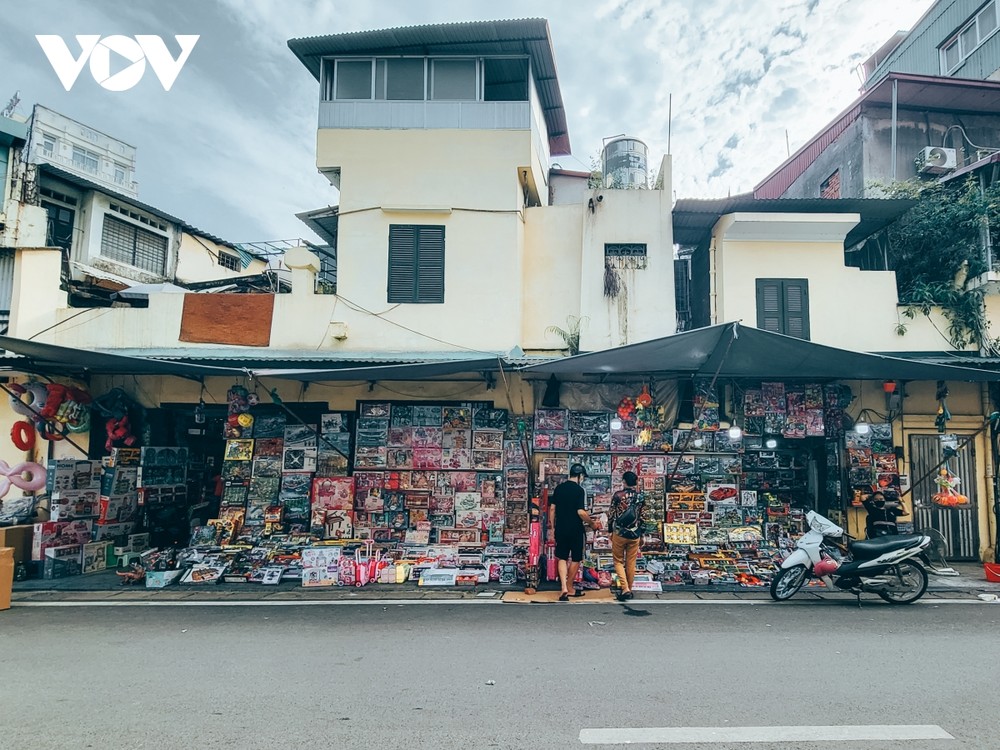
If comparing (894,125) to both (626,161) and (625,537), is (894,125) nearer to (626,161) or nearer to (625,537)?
(626,161)

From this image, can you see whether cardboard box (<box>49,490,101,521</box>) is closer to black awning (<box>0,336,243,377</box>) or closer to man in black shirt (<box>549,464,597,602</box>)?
black awning (<box>0,336,243,377</box>)

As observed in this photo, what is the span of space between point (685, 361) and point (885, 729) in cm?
487

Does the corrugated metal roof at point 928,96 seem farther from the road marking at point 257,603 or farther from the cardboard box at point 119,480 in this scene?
the cardboard box at point 119,480

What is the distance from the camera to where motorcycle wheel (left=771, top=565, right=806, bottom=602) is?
741 centimetres

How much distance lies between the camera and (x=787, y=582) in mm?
7422

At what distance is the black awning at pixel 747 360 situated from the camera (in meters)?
7.00

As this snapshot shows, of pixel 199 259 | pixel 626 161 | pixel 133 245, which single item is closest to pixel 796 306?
pixel 626 161

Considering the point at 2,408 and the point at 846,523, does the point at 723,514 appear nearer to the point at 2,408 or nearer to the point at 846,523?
the point at 846,523

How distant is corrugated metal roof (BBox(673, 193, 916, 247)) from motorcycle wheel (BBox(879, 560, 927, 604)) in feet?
18.9

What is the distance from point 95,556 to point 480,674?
25.6ft

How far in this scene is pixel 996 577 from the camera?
321 inches

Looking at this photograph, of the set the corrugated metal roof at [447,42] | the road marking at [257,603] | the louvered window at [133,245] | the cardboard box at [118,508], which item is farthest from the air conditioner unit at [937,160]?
the louvered window at [133,245]

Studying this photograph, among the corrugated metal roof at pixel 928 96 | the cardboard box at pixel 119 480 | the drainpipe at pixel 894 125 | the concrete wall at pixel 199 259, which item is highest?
the corrugated metal roof at pixel 928 96

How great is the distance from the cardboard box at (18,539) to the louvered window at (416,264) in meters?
6.72
